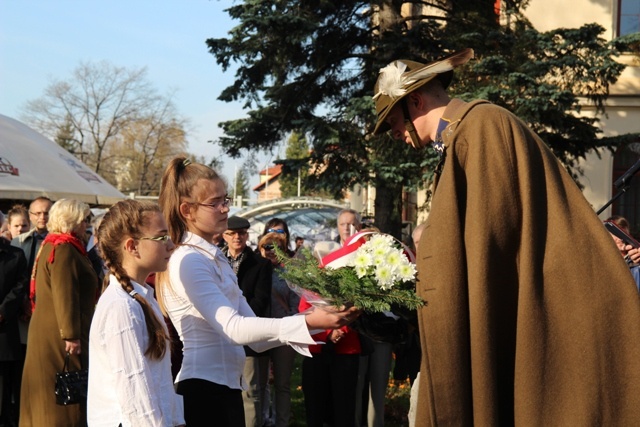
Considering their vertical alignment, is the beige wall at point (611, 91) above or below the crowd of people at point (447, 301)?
above

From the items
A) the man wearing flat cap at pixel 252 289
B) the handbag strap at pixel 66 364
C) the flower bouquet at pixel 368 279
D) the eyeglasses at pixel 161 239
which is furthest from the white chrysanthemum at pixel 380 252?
the man wearing flat cap at pixel 252 289

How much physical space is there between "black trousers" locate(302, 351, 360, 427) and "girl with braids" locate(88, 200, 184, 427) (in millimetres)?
4208

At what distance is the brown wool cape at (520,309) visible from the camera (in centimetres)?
296

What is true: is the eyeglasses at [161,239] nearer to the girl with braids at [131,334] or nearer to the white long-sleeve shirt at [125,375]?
the girl with braids at [131,334]

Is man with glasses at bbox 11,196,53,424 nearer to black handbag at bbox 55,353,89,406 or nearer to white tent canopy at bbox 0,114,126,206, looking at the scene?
black handbag at bbox 55,353,89,406

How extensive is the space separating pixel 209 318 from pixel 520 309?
5.90ft

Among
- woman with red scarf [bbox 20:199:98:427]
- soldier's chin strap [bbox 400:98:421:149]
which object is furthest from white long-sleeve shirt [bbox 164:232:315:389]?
woman with red scarf [bbox 20:199:98:427]

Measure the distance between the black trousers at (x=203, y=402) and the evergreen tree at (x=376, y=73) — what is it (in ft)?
38.1

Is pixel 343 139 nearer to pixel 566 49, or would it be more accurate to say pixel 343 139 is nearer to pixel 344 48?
pixel 344 48

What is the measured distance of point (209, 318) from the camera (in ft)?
14.2

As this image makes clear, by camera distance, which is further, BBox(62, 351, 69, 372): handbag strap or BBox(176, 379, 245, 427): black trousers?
BBox(62, 351, 69, 372): handbag strap

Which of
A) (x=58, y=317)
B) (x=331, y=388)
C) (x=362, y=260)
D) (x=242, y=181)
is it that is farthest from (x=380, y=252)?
(x=242, y=181)

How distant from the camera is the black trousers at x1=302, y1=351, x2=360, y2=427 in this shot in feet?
28.0

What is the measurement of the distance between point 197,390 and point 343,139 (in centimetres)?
1252
